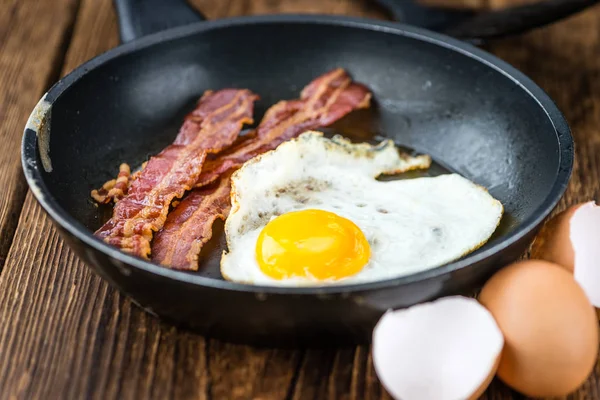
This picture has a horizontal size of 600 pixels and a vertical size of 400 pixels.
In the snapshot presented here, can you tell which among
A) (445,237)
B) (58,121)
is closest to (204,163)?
(58,121)

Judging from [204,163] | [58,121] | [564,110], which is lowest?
[564,110]

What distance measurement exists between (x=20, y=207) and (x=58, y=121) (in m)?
0.34

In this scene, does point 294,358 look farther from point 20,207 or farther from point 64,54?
point 64,54

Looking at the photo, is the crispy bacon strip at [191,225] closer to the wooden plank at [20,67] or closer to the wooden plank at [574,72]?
the wooden plank at [20,67]

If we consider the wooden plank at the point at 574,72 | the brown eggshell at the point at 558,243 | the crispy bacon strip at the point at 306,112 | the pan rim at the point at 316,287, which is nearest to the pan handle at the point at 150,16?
the pan rim at the point at 316,287

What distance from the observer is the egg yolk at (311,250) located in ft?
5.64

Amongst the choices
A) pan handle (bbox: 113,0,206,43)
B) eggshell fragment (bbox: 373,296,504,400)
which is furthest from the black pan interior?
eggshell fragment (bbox: 373,296,504,400)

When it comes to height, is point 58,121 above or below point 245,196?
above

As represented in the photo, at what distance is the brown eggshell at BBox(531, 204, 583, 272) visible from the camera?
164 cm

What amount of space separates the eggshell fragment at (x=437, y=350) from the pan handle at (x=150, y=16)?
149 centimetres

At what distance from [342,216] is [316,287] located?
0.55m

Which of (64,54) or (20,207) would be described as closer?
(20,207)

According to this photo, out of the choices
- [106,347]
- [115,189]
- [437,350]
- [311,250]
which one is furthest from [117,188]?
[437,350]

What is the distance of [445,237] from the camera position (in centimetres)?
189
